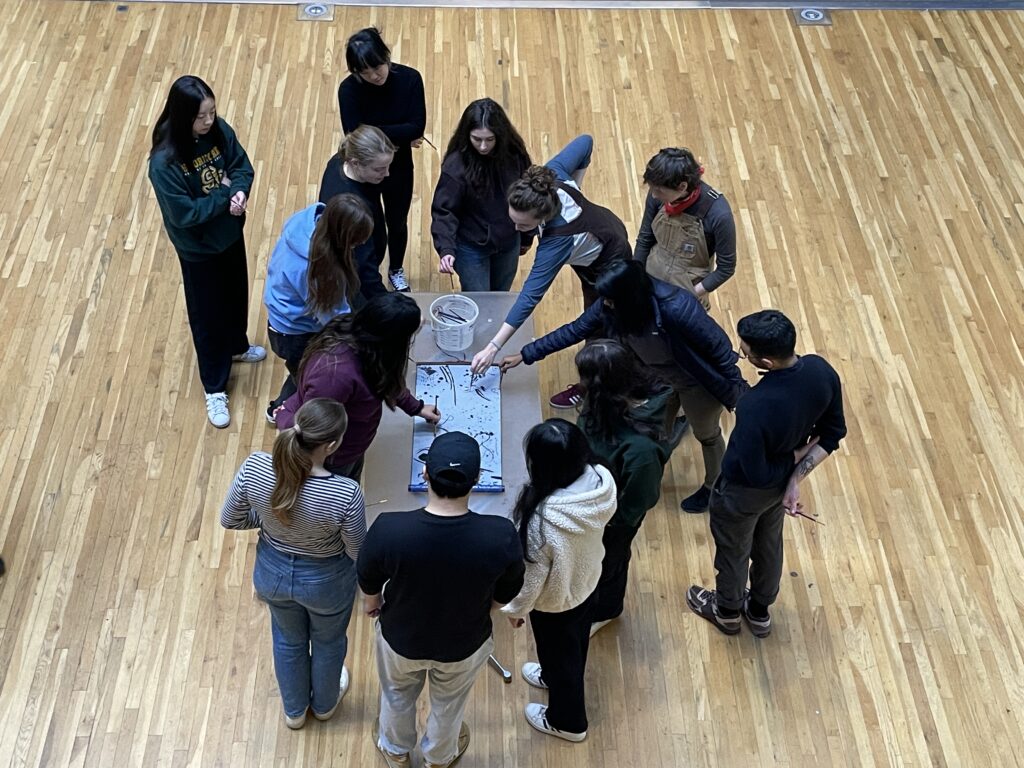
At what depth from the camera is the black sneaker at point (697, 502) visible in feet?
12.9

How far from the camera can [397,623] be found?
103 inches

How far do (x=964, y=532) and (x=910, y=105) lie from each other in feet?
9.58

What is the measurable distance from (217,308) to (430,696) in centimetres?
185

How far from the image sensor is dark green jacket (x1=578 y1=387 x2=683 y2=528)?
2.74 m

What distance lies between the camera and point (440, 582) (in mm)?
2439

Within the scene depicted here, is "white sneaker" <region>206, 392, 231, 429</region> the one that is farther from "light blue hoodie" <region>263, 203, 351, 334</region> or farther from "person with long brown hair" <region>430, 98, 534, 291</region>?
"person with long brown hair" <region>430, 98, 534, 291</region>

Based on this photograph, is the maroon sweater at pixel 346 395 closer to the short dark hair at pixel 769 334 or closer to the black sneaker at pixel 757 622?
the short dark hair at pixel 769 334

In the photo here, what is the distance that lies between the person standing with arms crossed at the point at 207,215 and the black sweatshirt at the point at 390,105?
0.50 meters

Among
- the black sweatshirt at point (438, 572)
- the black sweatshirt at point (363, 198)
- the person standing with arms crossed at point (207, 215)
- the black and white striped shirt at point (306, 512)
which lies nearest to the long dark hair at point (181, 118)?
the person standing with arms crossed at point (207, 215)

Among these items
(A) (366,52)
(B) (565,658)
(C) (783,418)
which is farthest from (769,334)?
(A) (366,52)

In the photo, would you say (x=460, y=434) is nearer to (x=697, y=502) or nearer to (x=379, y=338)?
(x=379, y=338)

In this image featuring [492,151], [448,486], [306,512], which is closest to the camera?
[448,486]

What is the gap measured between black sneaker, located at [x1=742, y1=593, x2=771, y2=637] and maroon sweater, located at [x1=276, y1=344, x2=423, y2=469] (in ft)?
4.69

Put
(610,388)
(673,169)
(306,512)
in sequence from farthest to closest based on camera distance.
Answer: (673,169) < (610,388) < (306,512)
